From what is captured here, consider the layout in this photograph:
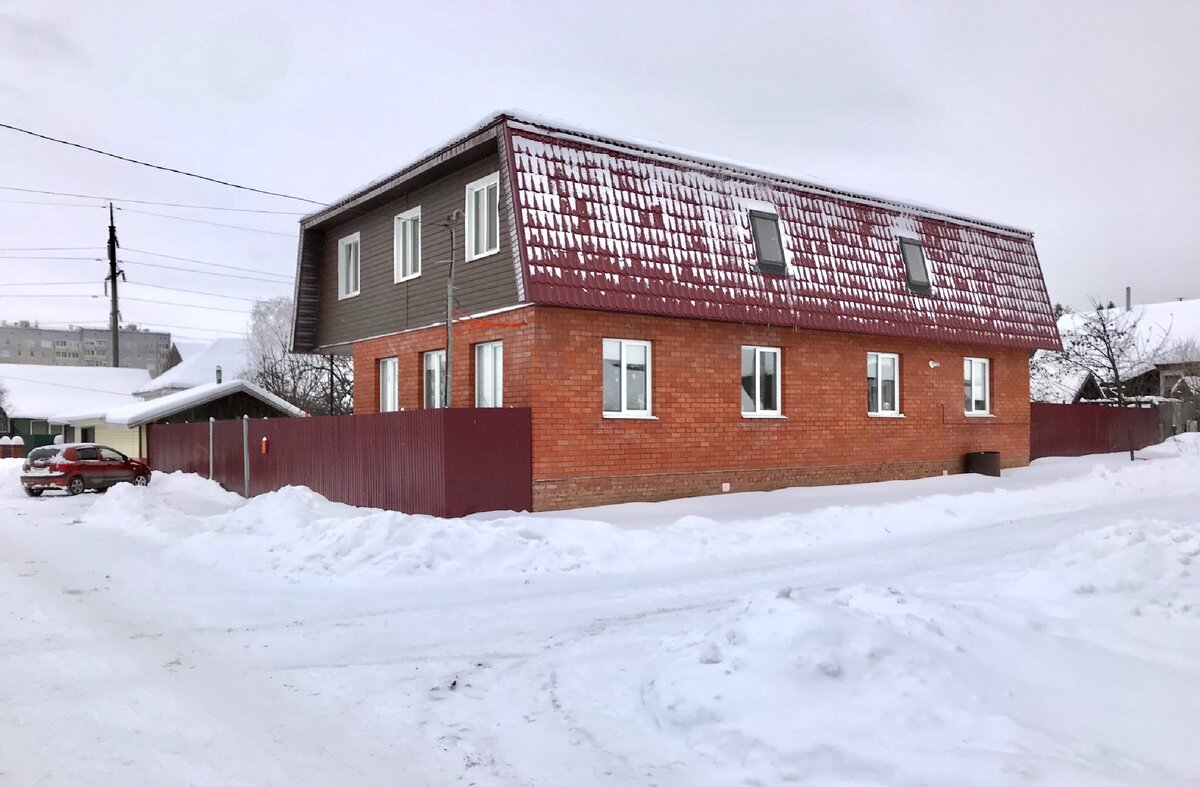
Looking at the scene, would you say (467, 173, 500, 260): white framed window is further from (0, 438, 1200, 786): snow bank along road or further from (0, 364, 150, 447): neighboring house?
(0, 364, 150, 447): neighboring house

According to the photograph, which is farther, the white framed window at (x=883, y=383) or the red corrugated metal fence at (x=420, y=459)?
the white framed window at (x=883, y=383)

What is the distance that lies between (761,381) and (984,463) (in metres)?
6.96

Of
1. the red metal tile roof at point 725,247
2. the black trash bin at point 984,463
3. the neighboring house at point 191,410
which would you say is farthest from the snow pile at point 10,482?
the black trash bin at point 984,463

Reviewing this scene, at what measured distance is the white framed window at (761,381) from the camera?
15844 mm

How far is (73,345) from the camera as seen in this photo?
459ft

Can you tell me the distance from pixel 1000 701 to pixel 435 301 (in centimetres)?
1300

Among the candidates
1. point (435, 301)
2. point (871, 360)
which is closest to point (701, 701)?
point (435, 301)

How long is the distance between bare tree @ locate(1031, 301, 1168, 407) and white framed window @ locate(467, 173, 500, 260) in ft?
98.8

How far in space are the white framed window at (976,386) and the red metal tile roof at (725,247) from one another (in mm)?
886

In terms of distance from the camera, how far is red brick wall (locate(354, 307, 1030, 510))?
13.3 meters

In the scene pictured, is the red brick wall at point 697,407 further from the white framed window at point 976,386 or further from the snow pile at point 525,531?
the snow pile at point 525,531

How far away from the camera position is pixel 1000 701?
4773 mm

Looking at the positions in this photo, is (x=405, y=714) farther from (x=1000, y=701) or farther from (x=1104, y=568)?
(x=1104, y=568)

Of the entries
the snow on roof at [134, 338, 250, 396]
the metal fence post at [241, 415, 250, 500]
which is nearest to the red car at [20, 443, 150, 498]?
the metal fence post at [241, 415, 250, 500]
